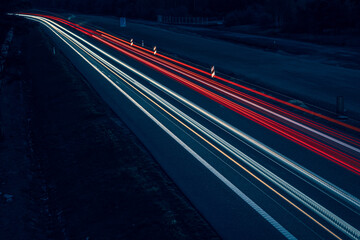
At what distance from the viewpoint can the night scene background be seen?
365 inches

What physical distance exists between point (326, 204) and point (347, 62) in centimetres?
2682

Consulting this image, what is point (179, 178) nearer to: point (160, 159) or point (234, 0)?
point (160, 159)

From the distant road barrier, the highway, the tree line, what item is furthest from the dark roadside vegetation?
the highway

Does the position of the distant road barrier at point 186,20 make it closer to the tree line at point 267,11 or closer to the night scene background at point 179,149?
the tree line at point 267,11

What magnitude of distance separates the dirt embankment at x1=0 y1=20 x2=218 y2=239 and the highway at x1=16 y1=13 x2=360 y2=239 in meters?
0.62

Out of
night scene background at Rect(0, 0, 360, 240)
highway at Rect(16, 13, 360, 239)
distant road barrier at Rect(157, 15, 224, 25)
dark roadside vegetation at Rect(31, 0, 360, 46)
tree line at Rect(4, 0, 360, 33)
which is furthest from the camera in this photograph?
distant road barrier at Rect(157, 15, 224, 25)

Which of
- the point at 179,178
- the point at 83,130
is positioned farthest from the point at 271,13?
the point at 179,178

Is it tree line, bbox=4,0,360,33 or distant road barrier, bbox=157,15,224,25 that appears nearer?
tree line, bbox=4,0,360,33

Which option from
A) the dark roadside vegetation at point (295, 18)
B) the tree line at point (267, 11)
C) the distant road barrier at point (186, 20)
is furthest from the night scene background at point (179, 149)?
the distant road barrier at point (186, 20)

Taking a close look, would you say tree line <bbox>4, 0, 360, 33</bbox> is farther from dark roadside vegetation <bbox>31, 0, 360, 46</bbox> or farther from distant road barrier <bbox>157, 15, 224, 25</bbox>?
distant road barrier <bbox>157, 15, 224, 25</bbox>

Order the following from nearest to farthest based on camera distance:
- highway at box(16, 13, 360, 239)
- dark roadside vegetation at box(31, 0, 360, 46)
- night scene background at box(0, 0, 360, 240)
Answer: highway at box(16, 13, 360, 239) < night scene background at box(0, 0, 360, 240) < dark roadside vegetation at box(31, 0, 360, 46)

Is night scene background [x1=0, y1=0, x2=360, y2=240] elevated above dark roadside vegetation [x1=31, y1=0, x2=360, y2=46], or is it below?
below

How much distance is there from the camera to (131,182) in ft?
37.8

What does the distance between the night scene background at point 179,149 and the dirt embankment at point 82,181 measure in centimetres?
5
